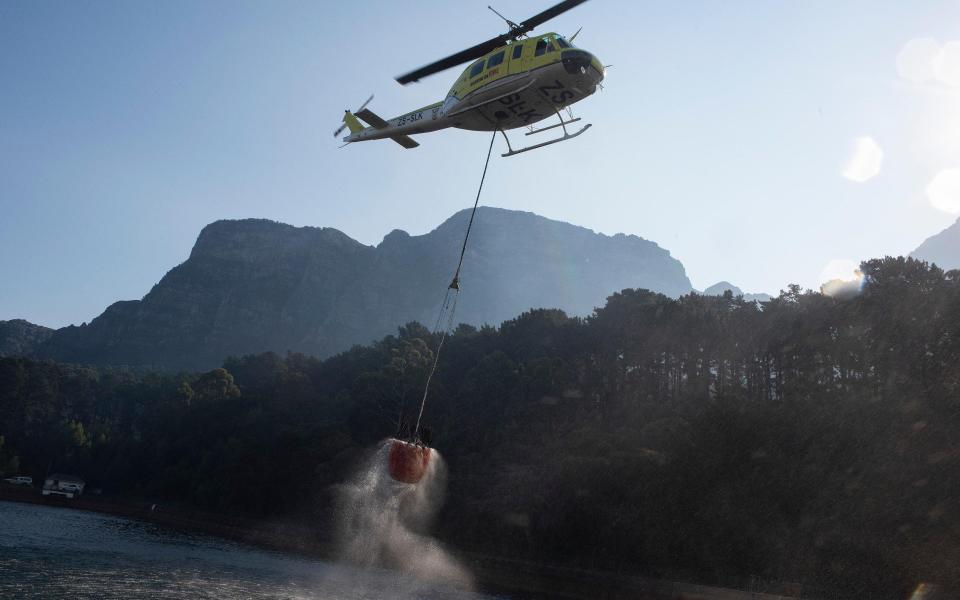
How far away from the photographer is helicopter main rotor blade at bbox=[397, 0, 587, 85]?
62.7 feet

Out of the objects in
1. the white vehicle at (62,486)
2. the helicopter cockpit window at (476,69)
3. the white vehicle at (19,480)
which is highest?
the helicopter cockpit window at (476,69)

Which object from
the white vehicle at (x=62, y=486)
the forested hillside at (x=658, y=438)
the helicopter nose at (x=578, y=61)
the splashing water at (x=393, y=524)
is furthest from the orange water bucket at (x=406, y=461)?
the white vehicle at (x=62, y=486)

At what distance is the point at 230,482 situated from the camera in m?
66.8

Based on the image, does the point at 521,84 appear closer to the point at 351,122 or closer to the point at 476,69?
the point at 476,69

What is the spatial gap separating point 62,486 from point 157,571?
1947 inches

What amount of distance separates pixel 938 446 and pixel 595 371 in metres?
38.0

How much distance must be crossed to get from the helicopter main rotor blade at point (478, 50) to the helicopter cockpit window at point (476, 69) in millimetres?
245

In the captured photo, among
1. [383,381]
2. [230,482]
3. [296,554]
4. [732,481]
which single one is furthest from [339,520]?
[732,481]

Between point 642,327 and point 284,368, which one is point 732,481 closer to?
point 642,327

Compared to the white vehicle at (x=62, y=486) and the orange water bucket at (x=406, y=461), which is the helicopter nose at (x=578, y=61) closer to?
the orange water bucket at (x=406, y=461)

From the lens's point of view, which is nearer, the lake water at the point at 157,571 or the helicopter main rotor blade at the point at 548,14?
the helicopter main rotor blade at the point at 548,14

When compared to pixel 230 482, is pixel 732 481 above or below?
above

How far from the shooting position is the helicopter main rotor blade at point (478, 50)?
19108mm

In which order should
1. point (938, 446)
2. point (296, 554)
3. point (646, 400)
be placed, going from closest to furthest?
point (938, 446)
point (296, 554)
point (646, 400)
